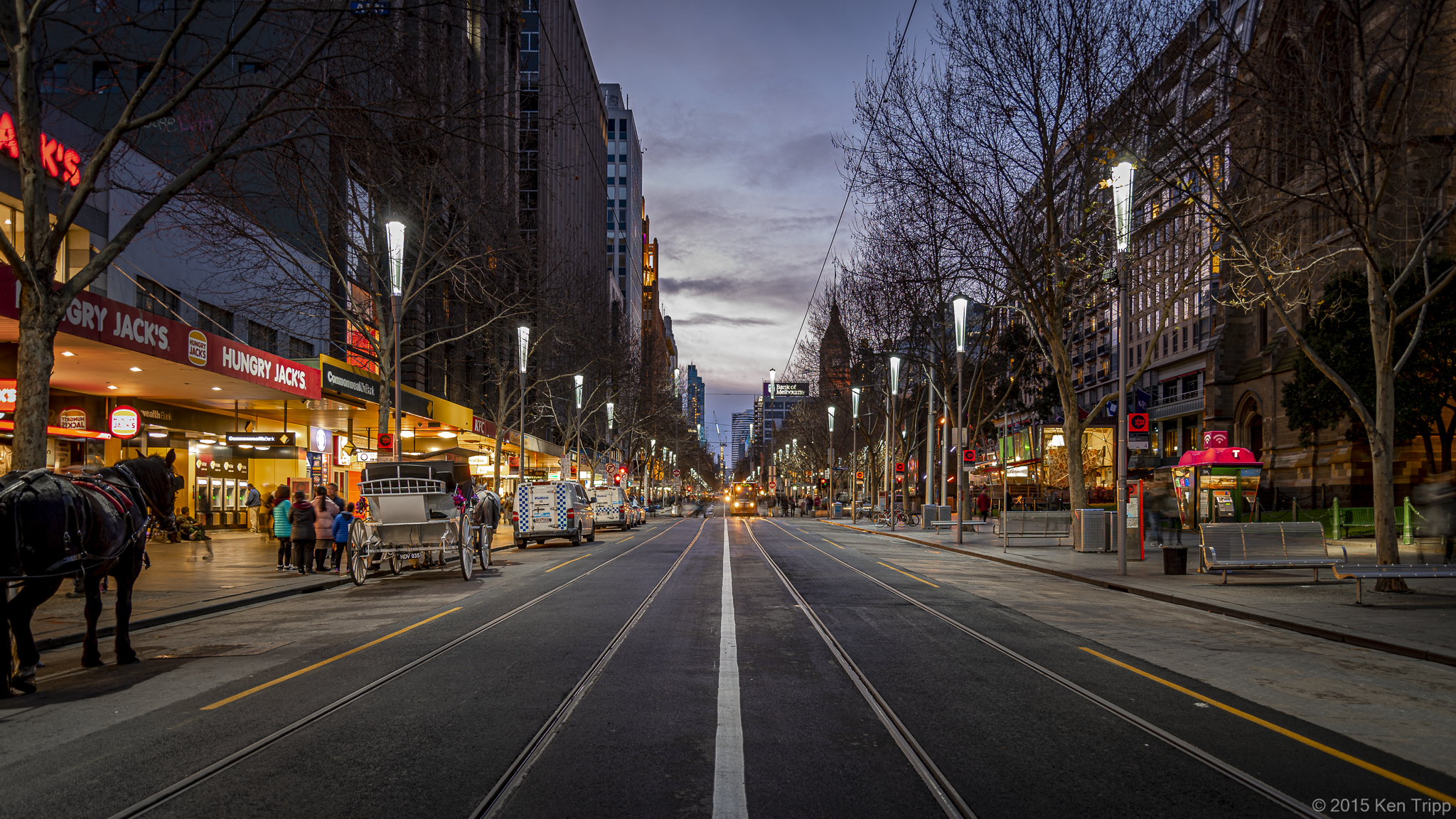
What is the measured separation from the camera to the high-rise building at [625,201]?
131375 millimetres

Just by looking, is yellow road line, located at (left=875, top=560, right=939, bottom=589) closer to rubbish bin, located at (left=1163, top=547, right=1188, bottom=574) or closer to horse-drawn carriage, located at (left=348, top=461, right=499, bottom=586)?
rubbish bin, located at (left=1163, top=547, right=1188, bottom=574)

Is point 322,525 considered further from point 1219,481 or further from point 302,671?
point 1219,481

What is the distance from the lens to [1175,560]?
17.9 metres

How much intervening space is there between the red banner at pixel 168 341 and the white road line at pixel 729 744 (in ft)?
36.3

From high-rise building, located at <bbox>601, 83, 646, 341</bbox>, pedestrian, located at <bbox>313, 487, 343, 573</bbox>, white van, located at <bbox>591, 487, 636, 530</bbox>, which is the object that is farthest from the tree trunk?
high-rise building, located at <bbox>601, 83, 646, 341</bbox>

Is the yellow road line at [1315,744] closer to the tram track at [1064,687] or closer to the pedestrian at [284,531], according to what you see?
the tram track at [1064,687]

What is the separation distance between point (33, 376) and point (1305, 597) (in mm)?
17969

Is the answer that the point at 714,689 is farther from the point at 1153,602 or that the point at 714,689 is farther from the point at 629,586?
the point at 1153,602

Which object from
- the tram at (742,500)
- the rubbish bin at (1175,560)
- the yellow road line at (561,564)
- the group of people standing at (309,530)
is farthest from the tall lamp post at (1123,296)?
the tram at (742,500)

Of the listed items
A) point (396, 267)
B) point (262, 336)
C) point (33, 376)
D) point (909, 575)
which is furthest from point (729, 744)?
point (262, 336)

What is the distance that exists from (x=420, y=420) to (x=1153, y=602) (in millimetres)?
30948

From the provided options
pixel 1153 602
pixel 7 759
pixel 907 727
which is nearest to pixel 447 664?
pixel 7 759

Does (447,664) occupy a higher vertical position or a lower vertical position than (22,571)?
lower

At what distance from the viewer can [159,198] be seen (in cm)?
1138
